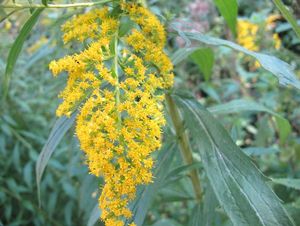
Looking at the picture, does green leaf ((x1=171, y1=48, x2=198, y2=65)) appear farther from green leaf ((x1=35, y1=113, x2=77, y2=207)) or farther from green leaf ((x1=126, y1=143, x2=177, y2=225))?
green leaf ((x1=35, y1=113, x2=77, y2=207))

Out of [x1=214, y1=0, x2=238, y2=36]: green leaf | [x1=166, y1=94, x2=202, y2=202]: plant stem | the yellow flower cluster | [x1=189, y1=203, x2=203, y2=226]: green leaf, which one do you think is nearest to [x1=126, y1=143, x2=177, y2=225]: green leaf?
[x1=166, y1=94, x2=202, y2=202]: plant stem

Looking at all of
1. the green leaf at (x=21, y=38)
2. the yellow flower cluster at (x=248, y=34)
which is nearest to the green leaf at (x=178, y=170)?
the green leaf at (x=21, y=38)

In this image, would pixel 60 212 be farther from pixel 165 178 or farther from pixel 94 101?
pixel 94 101

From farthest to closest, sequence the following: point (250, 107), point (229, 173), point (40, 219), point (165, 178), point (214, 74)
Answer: point (214, 74)
point (40, 219)
point (250, 107)
point (165, 178)
point (229, 173)

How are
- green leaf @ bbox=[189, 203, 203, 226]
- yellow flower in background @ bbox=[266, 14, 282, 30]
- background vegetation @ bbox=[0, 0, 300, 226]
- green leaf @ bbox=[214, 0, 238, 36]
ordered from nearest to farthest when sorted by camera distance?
1. green leaf @ bbox=[214, 0, 238, 36]
2. green leaf @ bbox=[189, 203, 203, 226]
3. background vegetation @ bbox=[0, 0, 300, 226]
4. yellow flower in background @ bbox=[266, 14, 282, 30]

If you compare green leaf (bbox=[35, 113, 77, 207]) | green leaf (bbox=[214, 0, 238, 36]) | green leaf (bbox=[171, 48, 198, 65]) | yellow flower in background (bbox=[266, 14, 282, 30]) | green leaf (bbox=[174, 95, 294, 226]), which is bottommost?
yellow flower in background (bbox=[266, 14, 282, 30])

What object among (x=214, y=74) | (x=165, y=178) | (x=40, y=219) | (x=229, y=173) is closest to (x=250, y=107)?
(x=165, y=178)
